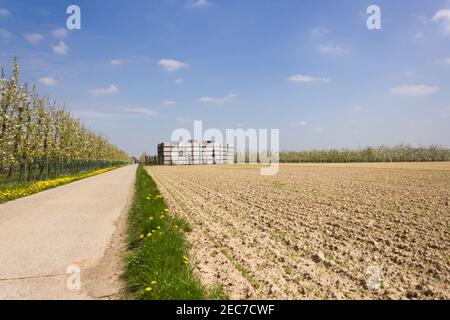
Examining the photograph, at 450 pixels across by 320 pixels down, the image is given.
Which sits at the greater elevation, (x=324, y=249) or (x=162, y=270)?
(x=162, y=270)

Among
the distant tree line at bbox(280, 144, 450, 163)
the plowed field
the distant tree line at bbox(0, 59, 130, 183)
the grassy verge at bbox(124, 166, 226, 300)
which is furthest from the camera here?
the distant tree line at bbox(280, 144, 450, 163)

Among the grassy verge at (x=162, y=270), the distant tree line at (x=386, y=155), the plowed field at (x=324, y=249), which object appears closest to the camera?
the grassy verge at (x=162, y=270)

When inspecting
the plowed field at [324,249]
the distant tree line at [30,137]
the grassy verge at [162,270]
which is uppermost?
the distant tree line at [30,137]

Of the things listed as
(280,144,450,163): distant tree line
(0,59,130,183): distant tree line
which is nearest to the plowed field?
(0,59,130,183): distant tree line

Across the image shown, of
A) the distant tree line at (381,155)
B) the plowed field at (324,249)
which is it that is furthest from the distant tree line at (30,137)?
the distant tree line at (381,155)

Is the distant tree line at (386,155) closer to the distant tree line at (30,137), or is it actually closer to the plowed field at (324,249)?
the distant tree line at (30,137)

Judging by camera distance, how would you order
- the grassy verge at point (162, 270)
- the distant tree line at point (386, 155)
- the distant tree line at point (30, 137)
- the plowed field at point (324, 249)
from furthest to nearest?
the distant tree line at point (386, 155)
the distant tree line at point (30, 137)
the plowed field at point (324, 249)
the grassy verge at point (162, 270)

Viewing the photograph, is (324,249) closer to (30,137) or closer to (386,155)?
(30,137)

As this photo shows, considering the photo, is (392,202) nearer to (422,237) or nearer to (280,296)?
(422,237)

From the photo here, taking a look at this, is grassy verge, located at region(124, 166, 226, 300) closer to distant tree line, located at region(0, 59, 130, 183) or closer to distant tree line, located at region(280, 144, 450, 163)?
distant tree line, located at region(0, 59, 130, 183)

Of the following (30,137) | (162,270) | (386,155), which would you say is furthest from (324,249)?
(386,155)

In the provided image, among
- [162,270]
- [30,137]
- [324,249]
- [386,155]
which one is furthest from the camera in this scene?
[386,155]
